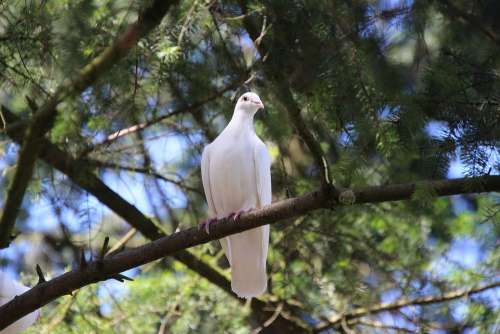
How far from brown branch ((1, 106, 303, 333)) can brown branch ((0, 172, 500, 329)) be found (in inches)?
48.0

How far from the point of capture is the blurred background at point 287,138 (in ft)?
10.3

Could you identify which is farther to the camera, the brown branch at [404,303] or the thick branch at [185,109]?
the brown branch at [404,303]

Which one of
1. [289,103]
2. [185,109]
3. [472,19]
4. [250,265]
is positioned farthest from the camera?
[185,109]

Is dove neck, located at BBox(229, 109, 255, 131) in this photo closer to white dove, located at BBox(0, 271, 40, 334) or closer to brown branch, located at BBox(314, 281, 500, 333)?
white dove, located at BBox(0, 271, 40, 334)

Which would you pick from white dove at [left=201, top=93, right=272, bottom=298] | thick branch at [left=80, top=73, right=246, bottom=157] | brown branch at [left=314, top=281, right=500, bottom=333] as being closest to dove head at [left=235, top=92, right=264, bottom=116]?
white dove at [left=201, top=93, right=272, bottom=298]

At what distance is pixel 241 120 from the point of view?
4289 millimetres

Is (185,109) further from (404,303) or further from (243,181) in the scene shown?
(404,303)

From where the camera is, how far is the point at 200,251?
5277 mm

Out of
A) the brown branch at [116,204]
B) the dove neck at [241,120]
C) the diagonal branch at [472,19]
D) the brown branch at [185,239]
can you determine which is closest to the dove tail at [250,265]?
the dove neck at [241,120]

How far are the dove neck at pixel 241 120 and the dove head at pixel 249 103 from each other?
0.06 ft

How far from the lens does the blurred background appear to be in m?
3.14

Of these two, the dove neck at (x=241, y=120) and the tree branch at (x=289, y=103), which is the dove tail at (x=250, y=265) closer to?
the dove neck at (x=241, y=120)

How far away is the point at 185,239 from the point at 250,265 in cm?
95

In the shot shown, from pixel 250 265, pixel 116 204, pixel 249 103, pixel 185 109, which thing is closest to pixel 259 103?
Result: pixel 249 103
